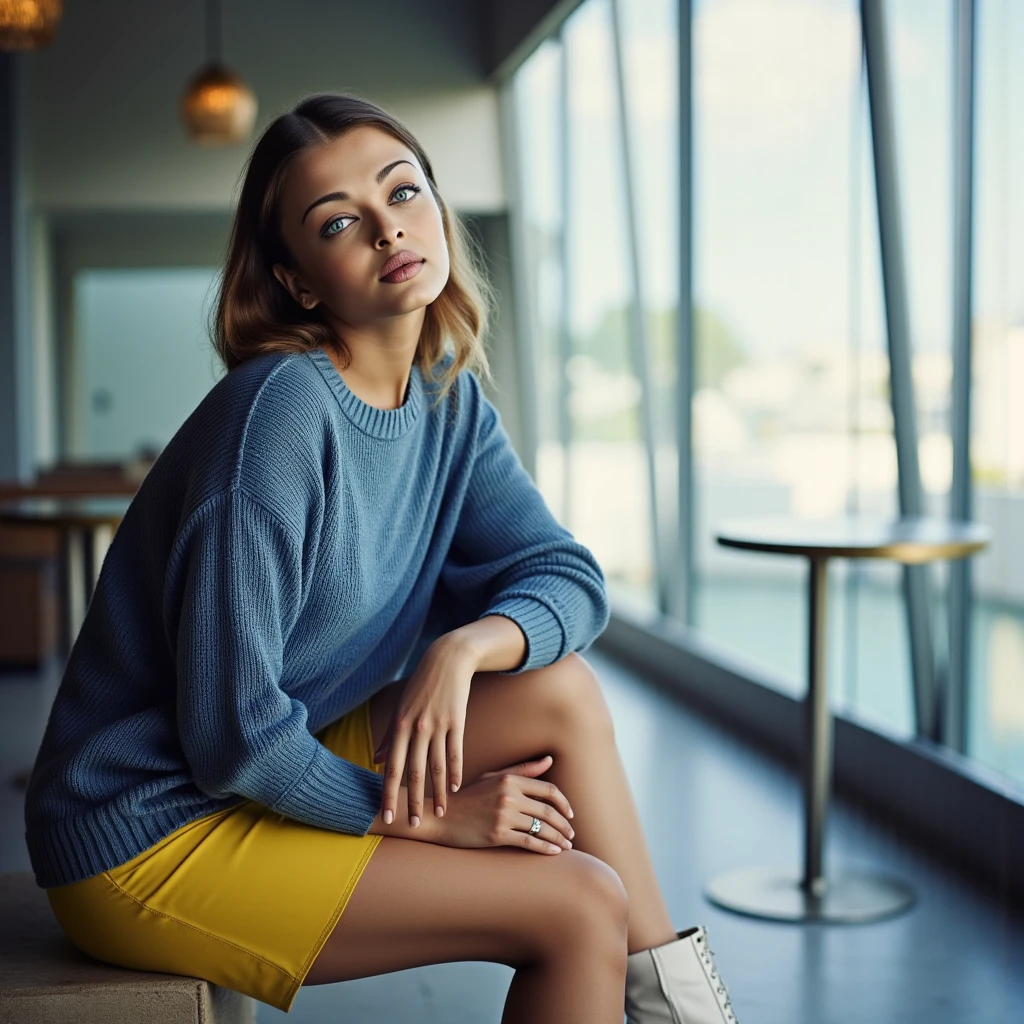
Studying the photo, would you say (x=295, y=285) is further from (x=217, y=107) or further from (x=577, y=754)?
(x=217, y=107)

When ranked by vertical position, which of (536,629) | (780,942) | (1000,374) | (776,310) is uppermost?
(776,310)

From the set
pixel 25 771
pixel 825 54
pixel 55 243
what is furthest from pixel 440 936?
pixel 55 243

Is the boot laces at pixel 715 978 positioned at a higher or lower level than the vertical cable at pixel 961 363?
lower

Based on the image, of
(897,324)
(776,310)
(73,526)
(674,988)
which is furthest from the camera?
(776,310)

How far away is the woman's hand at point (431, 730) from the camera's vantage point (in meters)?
1.35

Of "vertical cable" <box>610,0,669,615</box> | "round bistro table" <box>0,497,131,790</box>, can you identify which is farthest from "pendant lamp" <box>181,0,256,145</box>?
"round bistro table" <box>0,497,131,790</box>

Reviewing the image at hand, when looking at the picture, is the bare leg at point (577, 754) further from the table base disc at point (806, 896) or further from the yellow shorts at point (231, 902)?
the table base disc at point (806, 896)

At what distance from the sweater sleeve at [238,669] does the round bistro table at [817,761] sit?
56.8 inches

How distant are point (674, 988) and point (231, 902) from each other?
1.68 ft

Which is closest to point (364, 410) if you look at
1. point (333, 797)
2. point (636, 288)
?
point (333, 797)

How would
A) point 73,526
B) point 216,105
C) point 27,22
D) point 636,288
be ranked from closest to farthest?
point 73,526 → point 27,22 → point 636,288 → point 216,105

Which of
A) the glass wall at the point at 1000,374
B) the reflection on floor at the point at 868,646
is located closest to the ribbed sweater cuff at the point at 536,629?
the reflection on floor at the point at 868,646

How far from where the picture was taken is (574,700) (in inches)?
60.5

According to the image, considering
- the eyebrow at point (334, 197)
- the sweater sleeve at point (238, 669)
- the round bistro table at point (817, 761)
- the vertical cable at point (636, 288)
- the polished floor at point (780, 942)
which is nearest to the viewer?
the sweater sleeve at point (238, 669)
